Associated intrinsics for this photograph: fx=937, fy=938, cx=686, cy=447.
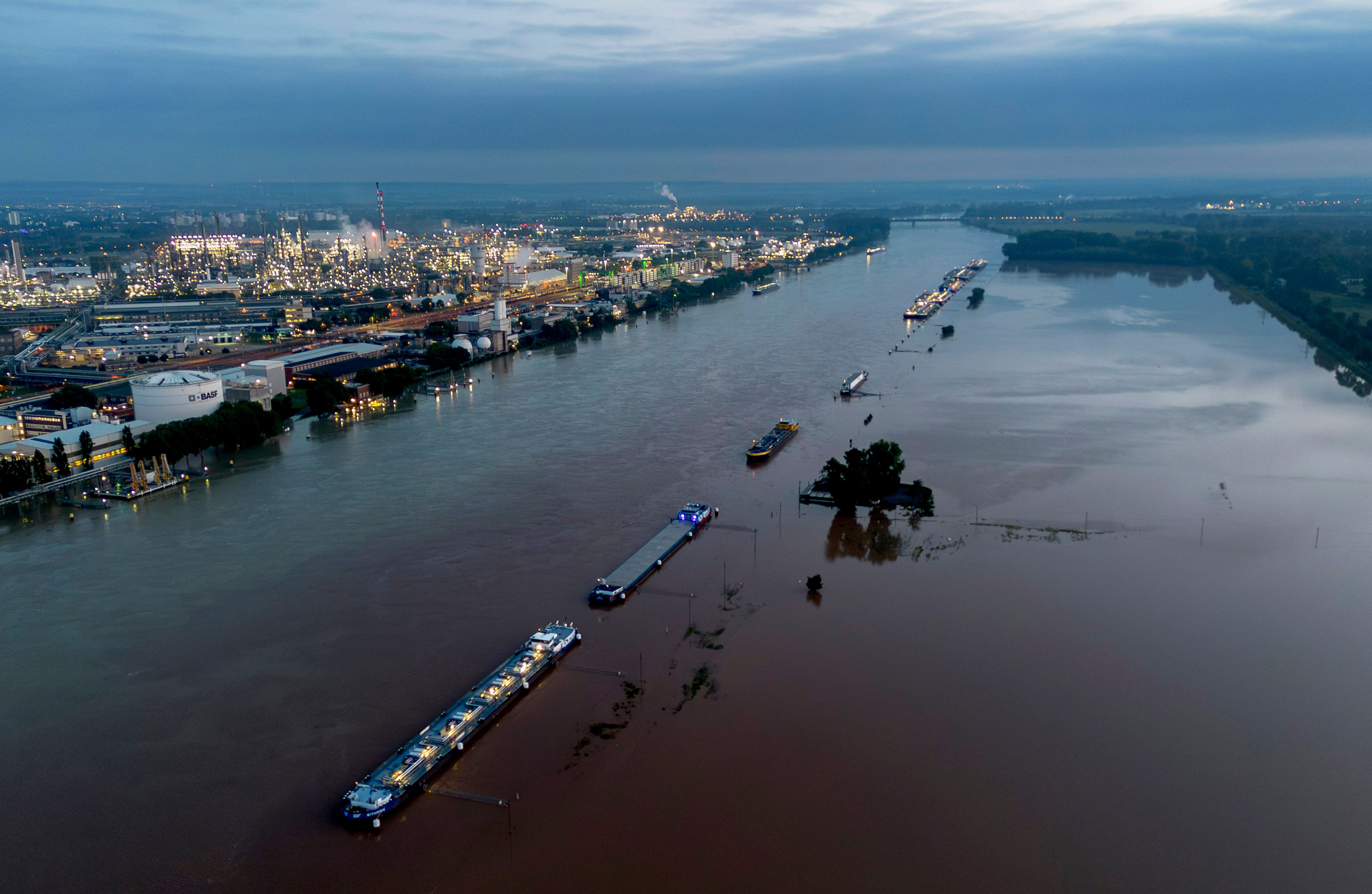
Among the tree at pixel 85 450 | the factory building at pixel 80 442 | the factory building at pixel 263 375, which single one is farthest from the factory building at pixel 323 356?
the tree at pixel 85 450

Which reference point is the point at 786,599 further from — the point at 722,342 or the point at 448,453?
the point at 722,342

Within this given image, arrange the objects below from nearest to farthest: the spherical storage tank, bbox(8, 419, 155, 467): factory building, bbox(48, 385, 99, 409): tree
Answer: bbox(8, 419, 155, 467): factory building < the spherical storage tank < bbox(48, 385, 99, 409): tree

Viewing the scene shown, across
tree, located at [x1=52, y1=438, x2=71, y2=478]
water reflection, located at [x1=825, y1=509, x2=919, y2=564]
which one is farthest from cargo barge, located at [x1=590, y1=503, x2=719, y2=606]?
tree, located at [x1=52, y1=438, x2=71, y2=478]

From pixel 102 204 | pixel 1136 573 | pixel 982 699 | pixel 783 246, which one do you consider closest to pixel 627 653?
pixel 982 699

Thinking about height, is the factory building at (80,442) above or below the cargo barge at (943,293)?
below

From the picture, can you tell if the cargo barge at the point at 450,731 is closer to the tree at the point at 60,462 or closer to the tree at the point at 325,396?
the tree at the point at 60,462

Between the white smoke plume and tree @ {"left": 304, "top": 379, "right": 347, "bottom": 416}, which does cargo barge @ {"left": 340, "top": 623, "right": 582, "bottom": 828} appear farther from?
the white smoke plume

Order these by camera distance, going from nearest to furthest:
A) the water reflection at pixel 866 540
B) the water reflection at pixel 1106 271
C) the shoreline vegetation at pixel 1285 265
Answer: the water reflection at pixel 866 540 → the shoreline vegetation at pixel 1285 265 → the water reflection at pixel 1106 271
